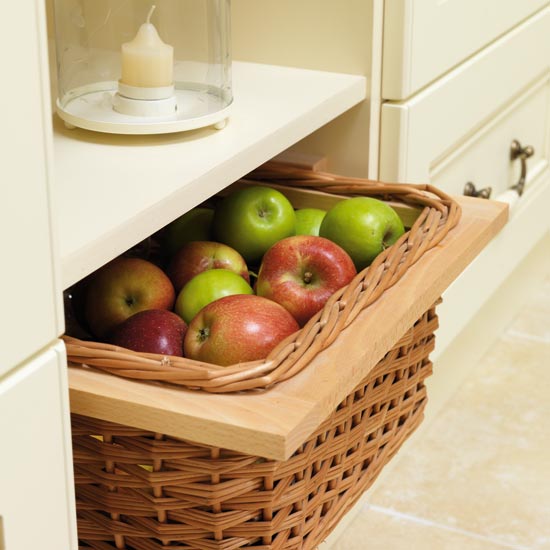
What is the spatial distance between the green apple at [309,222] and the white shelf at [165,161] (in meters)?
0.08

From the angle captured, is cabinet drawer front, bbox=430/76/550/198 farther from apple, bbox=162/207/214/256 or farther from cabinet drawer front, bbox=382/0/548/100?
apple, bbox=162/207/214/256

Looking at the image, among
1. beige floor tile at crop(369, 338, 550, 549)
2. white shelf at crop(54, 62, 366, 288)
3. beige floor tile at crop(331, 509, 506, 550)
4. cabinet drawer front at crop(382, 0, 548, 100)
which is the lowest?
beige floor tile at crop(331, 509, 506, 550)

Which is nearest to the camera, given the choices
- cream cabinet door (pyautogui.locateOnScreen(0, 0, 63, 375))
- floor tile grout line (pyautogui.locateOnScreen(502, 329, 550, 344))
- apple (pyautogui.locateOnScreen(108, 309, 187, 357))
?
cream cabinet door (pyautogui.locateOnScreen(0, 0, 63, 375))

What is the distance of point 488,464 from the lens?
1.51 metres

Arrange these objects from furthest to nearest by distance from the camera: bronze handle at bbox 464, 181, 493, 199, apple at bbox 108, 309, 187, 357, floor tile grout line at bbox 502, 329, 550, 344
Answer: floor tile grout line at bbox 502, 329, 550, 344 → bronze handle at bbox 464, 181, 493, 199 → apple at bbox 108, 309, 187, 357

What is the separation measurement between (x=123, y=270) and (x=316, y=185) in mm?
272

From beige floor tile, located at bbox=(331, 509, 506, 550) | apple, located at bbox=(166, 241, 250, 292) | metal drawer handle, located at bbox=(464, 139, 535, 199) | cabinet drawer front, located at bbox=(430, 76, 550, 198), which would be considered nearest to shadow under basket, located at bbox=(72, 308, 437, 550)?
apple, located at bbox=(166, 241, 250, 292)

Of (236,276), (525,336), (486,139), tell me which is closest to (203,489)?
(236,276)

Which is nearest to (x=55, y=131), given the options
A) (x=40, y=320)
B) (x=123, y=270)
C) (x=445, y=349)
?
(x=123, y=270)

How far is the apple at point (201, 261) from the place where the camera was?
0.97 meters

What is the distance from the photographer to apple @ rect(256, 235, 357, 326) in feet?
2.95

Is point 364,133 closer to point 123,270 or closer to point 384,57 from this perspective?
point 384,57

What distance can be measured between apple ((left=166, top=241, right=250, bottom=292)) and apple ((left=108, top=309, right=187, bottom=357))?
0.11 meters

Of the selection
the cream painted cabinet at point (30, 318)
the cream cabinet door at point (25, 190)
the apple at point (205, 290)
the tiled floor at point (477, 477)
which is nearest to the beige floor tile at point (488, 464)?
the tiled floor at point (477, 477)
